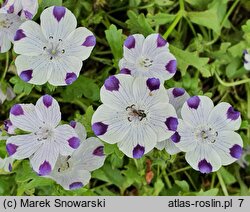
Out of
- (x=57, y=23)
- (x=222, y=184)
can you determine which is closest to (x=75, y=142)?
(x=57, y=23)

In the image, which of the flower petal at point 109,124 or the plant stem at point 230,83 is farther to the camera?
the plant stem at point 230,83

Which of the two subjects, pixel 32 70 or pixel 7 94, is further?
pixel 7 94

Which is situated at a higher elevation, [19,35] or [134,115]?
[19,35]

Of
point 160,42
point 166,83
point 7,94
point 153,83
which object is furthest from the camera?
point 7,94

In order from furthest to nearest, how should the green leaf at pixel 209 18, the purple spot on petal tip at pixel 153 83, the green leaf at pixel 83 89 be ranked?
1. the green leaf at pixel 209 18
2. the green leaf at pixel 83 89
3. the purple spot on petal tip at pixel 153 83

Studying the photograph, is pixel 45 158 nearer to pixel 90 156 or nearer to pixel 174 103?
pixel 90 156

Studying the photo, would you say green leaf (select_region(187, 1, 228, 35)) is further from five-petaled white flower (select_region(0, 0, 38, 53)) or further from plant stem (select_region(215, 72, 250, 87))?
five-petaled white flower (select_region(0, 0, 38, 53))

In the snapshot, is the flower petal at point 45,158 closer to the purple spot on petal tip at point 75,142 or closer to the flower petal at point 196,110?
the purple spot on petal tip at point 75,142

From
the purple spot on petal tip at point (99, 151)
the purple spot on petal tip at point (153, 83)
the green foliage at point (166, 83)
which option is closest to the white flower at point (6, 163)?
the green foliage at point (166, 83)
